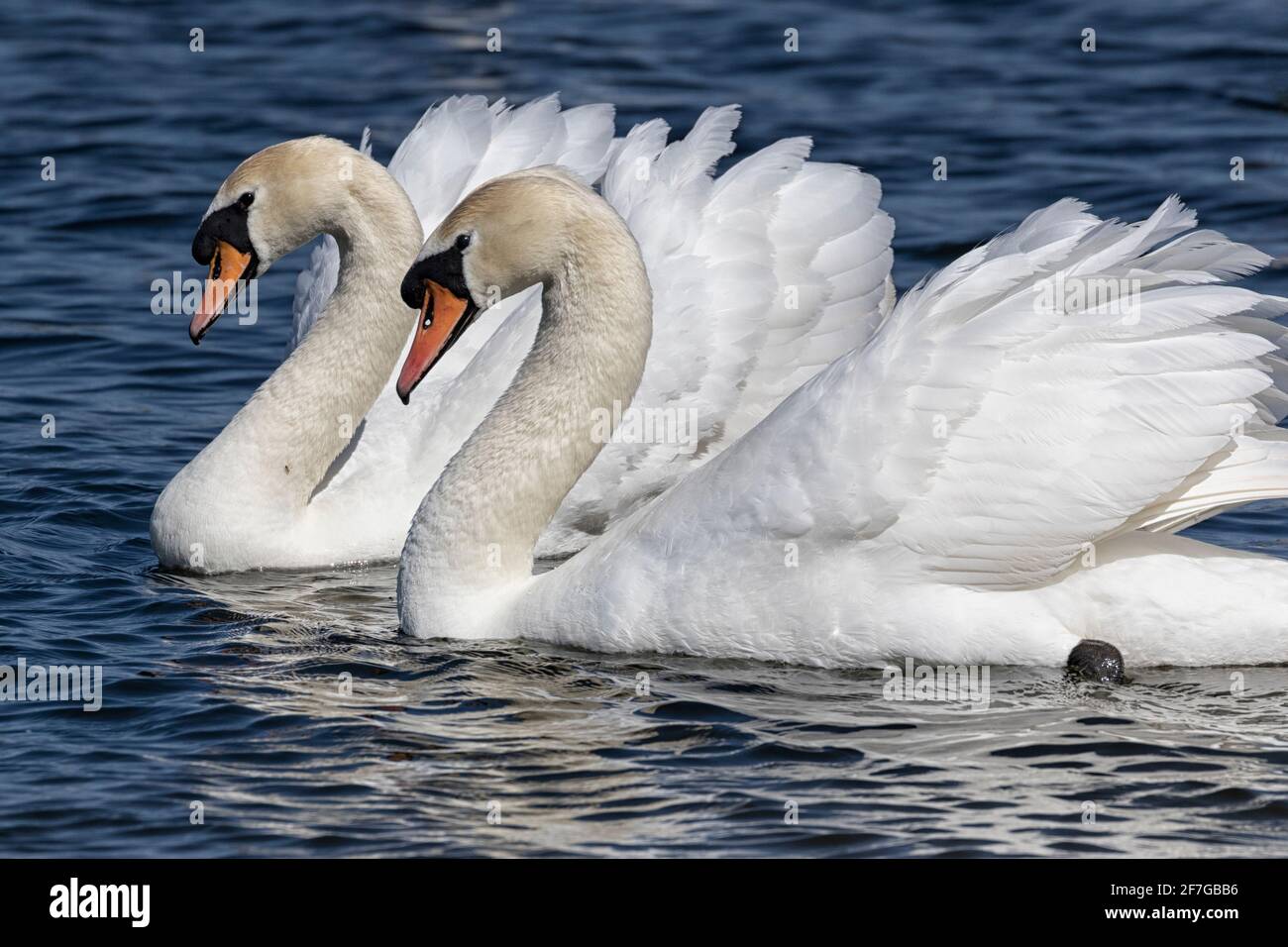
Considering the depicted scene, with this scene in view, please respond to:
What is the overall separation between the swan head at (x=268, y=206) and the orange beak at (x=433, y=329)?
1.35 metres

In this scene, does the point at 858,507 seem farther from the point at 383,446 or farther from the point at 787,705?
the point at 383,446

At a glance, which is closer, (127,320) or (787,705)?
(787,705)

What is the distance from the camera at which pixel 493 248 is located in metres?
8.59

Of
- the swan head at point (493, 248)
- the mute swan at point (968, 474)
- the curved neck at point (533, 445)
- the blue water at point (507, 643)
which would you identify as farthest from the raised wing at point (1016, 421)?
the swan head at point (493, 248)

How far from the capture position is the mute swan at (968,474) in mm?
7828

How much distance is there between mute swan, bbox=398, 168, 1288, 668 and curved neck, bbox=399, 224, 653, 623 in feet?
0.10

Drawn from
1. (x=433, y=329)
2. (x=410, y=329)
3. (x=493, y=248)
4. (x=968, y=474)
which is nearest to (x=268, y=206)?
(x=410, y=329)

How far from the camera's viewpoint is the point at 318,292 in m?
11.2

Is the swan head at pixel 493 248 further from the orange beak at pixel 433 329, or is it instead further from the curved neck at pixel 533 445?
the curved neck at pixel 533 445

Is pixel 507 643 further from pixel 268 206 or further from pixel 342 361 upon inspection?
pixel 268 206
